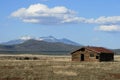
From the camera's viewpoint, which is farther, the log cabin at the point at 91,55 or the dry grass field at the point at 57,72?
the log cabin at the point at 91,55

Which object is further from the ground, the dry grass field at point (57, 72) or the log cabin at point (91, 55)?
the log cabin at point (91, 55)

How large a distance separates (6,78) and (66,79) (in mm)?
5730

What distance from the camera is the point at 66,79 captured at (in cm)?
3428

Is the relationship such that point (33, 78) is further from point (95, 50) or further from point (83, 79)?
point (95, 50)

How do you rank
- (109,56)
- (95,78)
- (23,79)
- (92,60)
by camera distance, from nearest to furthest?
(23,79)
(95,78)
(92,60)
(109,56)

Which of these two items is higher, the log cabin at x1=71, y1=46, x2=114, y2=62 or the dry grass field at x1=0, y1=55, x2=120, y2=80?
the log cabin at x1=71, y1=46, x2=114, y2=62

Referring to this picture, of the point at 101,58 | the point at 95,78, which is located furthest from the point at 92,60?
the point at 95,78

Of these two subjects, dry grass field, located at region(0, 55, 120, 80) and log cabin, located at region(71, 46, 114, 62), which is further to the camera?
log cabin, located at region(71, 46, 114, 62)

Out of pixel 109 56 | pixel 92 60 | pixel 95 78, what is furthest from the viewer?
pixel 109 56

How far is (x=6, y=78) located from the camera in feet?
112

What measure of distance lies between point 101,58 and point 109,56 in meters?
5.81

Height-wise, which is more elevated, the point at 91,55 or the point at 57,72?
the point at 91,55

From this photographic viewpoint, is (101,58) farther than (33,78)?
Yes

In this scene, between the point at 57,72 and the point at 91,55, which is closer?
the point at 57,72
